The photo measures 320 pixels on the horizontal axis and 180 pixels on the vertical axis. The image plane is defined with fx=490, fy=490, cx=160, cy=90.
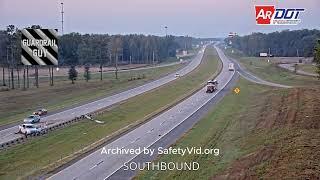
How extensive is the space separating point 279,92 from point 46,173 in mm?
50293

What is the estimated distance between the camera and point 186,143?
132ft

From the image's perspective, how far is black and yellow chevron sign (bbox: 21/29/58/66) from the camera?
83.2ft

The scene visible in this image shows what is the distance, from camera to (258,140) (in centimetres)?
3850

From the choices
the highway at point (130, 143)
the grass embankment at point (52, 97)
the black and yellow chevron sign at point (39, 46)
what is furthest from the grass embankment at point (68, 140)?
the grass embankment at point (52, 97)

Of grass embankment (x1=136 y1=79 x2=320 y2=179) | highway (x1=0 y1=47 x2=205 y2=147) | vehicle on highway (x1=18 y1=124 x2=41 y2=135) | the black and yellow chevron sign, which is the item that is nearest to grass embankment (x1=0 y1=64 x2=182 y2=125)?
highway (x1=0 y1=47 x2=205 y2=147)

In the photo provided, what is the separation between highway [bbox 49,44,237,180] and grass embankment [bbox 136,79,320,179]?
2.43 meters

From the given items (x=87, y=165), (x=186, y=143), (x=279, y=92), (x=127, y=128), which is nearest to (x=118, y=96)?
(x=279, y=92)

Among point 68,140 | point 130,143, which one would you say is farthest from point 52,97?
point 130,143

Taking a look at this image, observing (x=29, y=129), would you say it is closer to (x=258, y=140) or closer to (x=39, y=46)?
(x=258, y=140)

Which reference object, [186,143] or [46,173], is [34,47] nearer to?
[46,173]

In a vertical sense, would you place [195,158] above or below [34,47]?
below

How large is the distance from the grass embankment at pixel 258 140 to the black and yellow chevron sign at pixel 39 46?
9511 millimetres

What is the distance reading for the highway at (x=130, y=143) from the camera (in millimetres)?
31312

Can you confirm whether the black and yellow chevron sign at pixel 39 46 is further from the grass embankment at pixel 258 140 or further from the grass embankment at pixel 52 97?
the grass embankment at pixel 52 97
